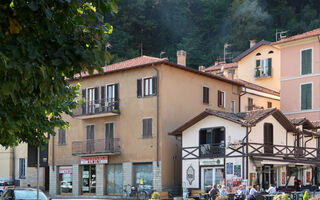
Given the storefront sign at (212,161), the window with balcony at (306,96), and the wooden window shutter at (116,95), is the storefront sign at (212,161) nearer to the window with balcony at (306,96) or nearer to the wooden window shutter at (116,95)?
the wooden window shutter at (116,95)

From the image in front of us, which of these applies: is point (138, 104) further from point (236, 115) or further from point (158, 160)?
point (236, 115)

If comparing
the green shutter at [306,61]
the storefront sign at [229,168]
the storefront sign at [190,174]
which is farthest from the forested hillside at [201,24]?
the storefront sign at [229,168]

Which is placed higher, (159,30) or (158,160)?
(159,30)

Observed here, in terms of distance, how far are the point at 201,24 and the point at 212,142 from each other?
44331mm

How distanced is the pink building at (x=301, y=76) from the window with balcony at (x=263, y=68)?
1004 cm

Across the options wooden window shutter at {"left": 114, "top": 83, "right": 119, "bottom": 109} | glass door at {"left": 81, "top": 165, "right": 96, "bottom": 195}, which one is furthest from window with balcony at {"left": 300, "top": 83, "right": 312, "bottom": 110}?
glass door at {"left": 81, "top": 165, "right": 96, "bottom": 195}

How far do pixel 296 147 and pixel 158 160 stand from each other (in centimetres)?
916

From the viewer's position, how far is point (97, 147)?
37812mm

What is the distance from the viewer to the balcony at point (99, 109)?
37.4m

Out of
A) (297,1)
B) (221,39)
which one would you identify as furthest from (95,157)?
(297,1)

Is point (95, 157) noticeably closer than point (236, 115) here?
No

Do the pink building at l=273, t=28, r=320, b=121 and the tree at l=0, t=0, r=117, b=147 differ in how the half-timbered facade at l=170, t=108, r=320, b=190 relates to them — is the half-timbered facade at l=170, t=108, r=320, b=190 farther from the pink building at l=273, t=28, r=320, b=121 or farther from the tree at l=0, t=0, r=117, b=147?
the tree at l=0, t=0, r=117, b=147

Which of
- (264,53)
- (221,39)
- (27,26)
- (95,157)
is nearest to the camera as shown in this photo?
(27,26)

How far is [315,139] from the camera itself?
122ft
